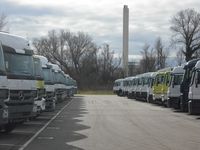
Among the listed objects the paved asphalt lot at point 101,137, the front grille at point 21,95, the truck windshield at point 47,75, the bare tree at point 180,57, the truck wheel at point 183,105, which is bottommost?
the paved asphalt lot at point 101,137

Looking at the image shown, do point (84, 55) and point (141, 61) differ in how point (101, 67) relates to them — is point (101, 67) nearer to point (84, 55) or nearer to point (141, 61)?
point (84, 55)

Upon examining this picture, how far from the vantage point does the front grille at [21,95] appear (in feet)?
57.2

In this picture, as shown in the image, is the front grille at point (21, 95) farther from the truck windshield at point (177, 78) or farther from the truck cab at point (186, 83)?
the truck windshield at point (177, 78)

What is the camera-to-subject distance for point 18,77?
706 inches

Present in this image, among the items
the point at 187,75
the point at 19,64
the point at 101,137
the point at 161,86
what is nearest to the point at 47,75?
the point at 187,75

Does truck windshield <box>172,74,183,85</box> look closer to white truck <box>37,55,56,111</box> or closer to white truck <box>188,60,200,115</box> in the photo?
white truck <box>188,60,200,115</box>

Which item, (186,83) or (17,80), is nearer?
(17,80)

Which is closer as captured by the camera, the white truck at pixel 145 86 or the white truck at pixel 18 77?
the white truck at pixel 18 77

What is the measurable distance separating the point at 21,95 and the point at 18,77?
570 mm

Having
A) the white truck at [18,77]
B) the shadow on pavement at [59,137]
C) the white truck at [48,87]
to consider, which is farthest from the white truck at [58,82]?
the white truck at [18,77]

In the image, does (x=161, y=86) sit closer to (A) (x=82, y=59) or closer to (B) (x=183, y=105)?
(B) (x=183, y=105)

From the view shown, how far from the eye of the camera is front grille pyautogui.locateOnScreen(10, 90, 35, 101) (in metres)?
17.4

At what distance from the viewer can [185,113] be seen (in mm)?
33812

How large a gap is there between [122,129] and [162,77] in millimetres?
23921
